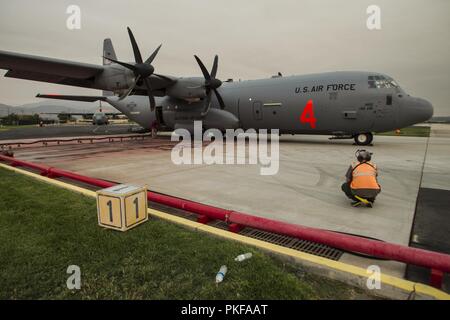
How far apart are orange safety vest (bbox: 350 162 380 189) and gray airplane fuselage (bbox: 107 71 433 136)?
1099 centimetres

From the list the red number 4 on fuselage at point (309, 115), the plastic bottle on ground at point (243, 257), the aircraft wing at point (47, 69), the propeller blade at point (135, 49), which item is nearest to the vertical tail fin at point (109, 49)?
the aircraft wing at point (47, 69)

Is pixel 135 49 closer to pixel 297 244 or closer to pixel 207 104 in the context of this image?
pixel 207 104

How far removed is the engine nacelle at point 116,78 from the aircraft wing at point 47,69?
360 mm

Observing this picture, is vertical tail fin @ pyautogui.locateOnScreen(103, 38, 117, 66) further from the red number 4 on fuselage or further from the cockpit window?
the cockpit window

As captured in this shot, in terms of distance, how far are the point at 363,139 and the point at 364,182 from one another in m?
12.2

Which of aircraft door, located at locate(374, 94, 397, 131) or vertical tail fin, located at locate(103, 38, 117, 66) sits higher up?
vertical tail fin, located at locate(103, 38, 117, 66)

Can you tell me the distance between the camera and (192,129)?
64.6 feet

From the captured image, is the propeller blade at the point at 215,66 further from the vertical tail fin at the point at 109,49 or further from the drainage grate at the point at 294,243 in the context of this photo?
the drainage grate at the point at 294,243

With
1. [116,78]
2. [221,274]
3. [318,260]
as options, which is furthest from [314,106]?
[221,274]

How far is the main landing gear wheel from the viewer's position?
16.0 metres

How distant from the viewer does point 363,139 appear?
53.1 feet

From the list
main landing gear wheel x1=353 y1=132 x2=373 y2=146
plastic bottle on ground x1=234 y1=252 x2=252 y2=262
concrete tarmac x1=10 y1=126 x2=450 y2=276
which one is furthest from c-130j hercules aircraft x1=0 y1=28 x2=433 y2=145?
plastic bottle on ground x1=234 y1=252 x2=252 y2=262
